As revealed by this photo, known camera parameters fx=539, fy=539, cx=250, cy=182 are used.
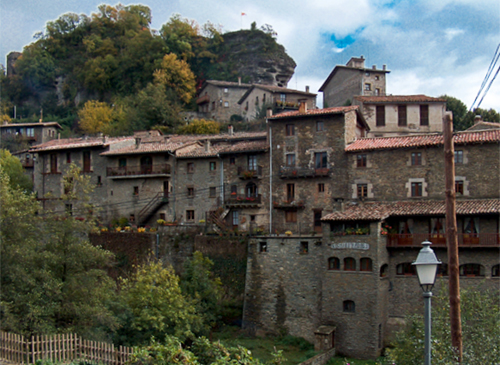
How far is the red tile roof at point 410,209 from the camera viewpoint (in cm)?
3128

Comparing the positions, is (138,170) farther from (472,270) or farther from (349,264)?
(472,270)

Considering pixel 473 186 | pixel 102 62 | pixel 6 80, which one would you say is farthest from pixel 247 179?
pixel 6 80

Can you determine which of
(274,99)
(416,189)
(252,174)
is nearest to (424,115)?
(416,189)

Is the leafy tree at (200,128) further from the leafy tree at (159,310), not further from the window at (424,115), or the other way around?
the leafy tree at (159,310)

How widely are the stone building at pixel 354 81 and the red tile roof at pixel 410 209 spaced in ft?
80.5

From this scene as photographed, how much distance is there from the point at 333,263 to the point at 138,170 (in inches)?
814

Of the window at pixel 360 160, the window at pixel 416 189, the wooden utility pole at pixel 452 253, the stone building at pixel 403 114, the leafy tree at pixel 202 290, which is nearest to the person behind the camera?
the wooden utility pole at pixel 452 253

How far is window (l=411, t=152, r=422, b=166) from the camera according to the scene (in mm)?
35125

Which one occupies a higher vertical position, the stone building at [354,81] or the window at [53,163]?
the stone building at [354,81]

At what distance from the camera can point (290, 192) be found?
1564 inches

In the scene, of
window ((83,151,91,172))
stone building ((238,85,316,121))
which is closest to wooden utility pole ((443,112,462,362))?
window ((83,151,91,172))

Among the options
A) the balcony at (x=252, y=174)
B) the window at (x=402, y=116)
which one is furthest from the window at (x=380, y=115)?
the balcony at (x=252, y=174)

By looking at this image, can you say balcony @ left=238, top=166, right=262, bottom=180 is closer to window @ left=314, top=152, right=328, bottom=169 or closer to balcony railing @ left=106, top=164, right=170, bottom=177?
window @ left=314, top=152, right=328, bottom=169

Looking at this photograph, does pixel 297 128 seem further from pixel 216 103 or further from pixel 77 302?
pixel 216 103
